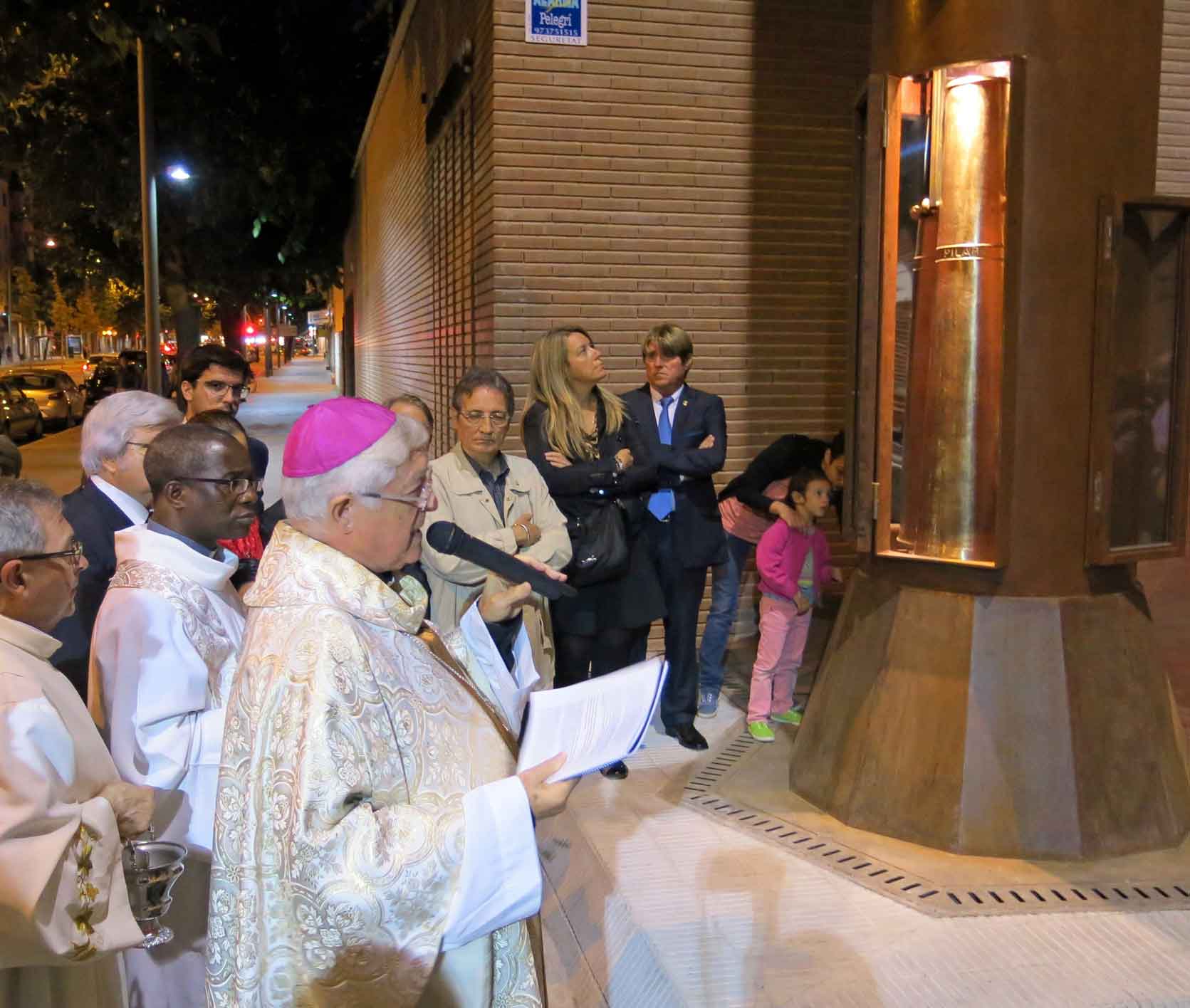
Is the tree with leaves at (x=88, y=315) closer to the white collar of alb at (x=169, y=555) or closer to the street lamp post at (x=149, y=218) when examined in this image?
the street lamp post at (x=149, y=218)

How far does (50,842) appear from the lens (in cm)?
211

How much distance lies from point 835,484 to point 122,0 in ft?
34.8

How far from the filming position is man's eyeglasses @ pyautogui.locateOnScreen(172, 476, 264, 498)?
313cm

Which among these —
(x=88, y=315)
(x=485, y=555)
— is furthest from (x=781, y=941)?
(x=88, y=315)

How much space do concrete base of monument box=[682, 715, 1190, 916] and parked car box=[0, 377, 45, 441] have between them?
24388mm

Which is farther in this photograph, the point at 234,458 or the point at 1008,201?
the point at 1008,201

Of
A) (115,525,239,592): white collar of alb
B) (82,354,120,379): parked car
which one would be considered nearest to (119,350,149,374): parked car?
(82,354,120,379): parked car

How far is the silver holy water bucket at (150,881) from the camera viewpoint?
236 centimetres

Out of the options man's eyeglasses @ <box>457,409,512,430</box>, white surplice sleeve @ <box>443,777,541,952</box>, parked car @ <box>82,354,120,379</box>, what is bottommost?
white surplice sleeve @ <box>443,777,541,952</box>

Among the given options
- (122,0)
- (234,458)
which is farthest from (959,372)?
(122,0)

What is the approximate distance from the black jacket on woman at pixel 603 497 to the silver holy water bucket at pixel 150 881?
3.04 meters

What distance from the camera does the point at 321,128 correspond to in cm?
2630

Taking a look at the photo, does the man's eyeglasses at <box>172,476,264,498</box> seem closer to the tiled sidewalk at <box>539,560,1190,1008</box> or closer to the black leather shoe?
the tiled sidewalk at <box>539,560,1190,1008</box>

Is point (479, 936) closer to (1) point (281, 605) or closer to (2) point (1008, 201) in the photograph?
(1) point (281, 605)
